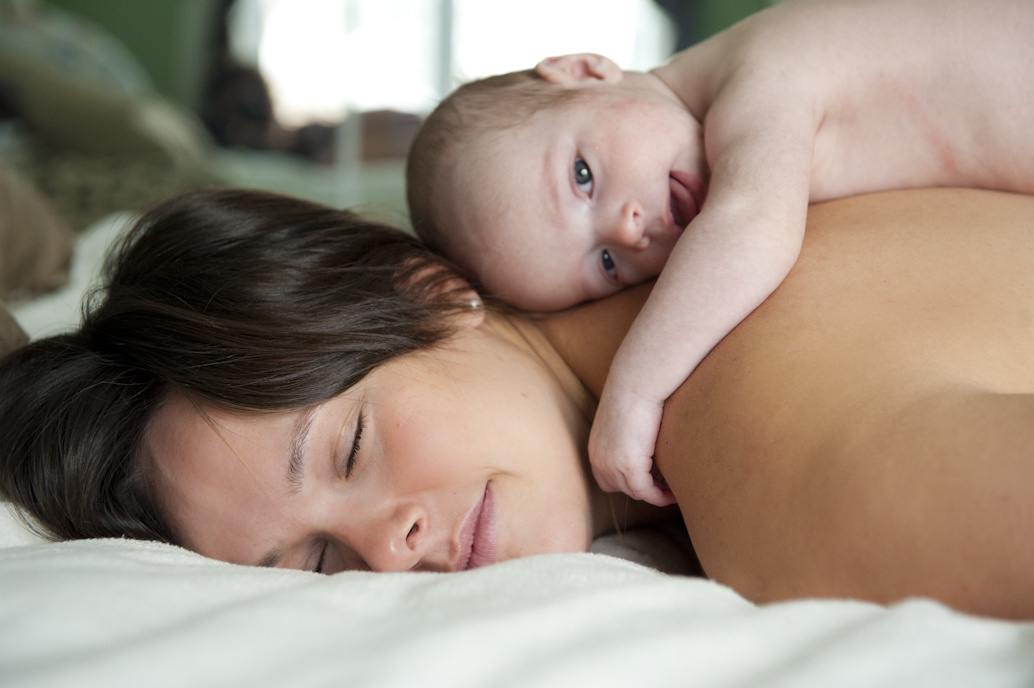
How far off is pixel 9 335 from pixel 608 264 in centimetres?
90

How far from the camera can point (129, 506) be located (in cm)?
90

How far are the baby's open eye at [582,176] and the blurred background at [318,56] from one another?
3168 mm

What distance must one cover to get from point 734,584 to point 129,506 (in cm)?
71

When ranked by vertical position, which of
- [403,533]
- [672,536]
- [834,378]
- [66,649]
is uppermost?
[834,378]

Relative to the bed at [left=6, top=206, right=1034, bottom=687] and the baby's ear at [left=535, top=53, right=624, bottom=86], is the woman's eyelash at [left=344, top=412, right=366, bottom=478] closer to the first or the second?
the bed at [left=6, top=206, right=1034, bottom=687]

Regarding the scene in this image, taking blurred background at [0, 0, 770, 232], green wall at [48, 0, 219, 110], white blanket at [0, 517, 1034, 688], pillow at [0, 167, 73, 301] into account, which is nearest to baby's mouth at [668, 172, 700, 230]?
white blanket at [0, 517, 1034, 688]

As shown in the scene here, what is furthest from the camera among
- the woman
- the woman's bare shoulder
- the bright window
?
the bright window

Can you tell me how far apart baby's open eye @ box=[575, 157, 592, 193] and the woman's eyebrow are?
53cm

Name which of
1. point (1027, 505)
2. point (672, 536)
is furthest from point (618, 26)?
point (1027, 505)

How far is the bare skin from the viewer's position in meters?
0.54

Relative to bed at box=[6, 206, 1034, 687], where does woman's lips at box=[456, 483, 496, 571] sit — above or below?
below

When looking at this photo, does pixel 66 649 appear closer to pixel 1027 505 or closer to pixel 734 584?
pixel 734 584

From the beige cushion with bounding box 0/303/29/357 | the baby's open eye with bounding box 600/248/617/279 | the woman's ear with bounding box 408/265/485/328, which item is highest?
the baby's open eye with bounding box 600/248/617/279

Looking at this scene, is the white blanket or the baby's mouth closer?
the white blanket
